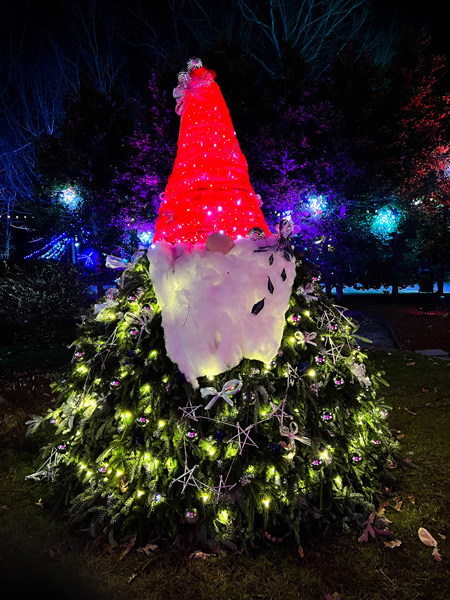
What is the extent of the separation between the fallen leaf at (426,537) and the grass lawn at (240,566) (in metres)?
0.03

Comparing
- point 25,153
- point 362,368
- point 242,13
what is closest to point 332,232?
point 362,368

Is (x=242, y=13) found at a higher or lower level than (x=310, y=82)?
higher

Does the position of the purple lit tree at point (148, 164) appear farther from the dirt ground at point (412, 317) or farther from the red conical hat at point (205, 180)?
the dirt ground at point (412, 317)

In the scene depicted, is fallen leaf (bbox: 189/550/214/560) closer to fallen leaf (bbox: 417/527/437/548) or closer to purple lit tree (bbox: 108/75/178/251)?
fallen leaf (bbox: 417/527/437/548)

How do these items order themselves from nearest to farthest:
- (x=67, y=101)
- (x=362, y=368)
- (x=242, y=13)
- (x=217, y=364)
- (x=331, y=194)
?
(x=217, y=364) → (x=362, y=368) → (x=331, y=194) → (x=67, y=101) → (x=242, y=13)

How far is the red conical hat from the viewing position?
9.32 ft

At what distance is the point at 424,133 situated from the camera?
449 inches

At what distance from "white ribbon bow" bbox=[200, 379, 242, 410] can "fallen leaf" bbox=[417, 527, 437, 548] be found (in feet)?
5.37

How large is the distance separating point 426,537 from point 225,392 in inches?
67.8

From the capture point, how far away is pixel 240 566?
2.38 meters

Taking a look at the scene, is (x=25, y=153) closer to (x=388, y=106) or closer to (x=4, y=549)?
(x=388, y=106)

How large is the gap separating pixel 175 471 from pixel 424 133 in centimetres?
1249

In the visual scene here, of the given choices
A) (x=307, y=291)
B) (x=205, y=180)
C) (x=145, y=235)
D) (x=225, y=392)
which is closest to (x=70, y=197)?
(x=145, y=235)

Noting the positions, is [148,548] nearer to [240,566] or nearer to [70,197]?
[240,566]
